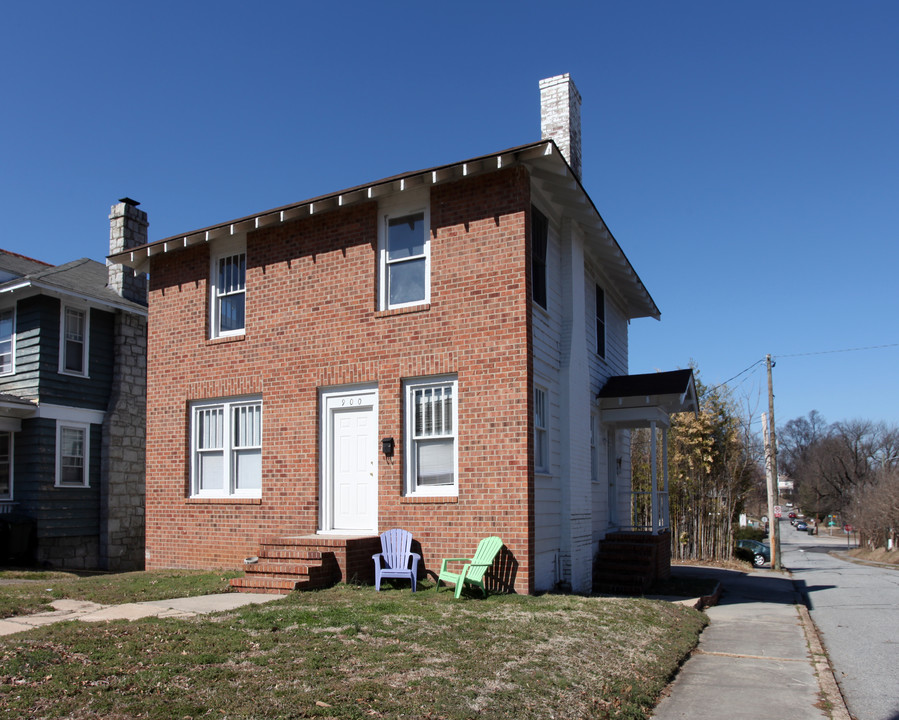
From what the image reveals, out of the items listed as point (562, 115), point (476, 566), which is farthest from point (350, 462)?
point (562, 115)

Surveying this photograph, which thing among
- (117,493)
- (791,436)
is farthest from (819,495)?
(117,493)

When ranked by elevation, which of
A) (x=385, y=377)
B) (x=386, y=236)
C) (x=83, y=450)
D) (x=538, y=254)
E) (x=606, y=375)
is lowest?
(x=83, y=450)

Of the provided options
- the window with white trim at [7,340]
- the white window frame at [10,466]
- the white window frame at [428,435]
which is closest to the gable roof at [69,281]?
the window with white trim at [7,340]

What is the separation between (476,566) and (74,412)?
500 inches

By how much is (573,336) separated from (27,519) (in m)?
12.7

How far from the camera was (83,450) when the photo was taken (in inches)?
736

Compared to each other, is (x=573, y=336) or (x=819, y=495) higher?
(x=573, y=336)

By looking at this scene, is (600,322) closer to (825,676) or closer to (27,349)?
(825,676)

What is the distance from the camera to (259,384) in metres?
13.1

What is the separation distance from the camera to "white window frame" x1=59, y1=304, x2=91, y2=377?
18.3 metres

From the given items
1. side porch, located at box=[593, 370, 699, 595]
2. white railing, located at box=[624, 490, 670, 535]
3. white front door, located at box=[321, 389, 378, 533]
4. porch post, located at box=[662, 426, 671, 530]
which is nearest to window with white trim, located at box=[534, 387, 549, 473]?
white front door, located at box=[321, 389, 378, 533]

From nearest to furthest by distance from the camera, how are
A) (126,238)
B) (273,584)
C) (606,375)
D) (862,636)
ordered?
(273,584) → (862,636) → (606,375) → (126,238)

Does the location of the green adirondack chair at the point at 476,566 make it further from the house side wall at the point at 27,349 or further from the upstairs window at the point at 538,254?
the house side wall at the point at 27,349

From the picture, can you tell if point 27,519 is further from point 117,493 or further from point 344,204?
point 344,204
